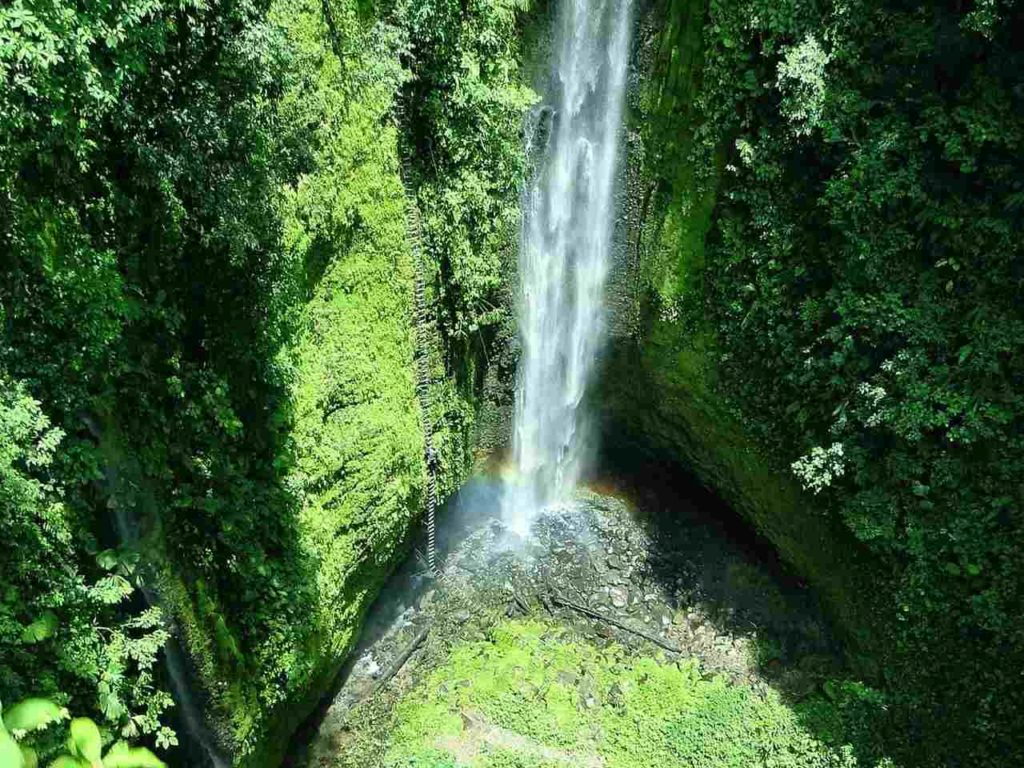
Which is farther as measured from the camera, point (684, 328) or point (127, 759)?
point (684, 328)

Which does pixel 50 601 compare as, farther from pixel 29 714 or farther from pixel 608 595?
pixel 608 595

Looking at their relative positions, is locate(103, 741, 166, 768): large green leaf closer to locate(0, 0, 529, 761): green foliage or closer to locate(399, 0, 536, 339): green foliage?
locate(0, 0, 529, 761): green foliage

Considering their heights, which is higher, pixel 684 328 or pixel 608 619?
pixel 684 328

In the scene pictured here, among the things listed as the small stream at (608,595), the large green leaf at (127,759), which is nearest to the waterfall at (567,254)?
the small stream at (608,595)

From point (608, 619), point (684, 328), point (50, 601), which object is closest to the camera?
point (50, 601)

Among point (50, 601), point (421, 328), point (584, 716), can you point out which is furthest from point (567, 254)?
point (50, 601)

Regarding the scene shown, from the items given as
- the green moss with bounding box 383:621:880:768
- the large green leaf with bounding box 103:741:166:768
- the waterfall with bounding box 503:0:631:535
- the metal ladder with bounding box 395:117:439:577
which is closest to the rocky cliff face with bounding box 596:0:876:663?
the waterfall with bounding box 503:0:631:535
